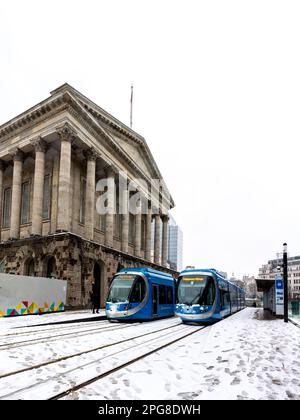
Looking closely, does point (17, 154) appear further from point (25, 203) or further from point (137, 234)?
point (137, 234)

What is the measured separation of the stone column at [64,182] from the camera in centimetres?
Answer: 3077

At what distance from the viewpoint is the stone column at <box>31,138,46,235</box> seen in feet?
107

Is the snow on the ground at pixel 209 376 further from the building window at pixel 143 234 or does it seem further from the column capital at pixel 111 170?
the building window at pixel 143 234

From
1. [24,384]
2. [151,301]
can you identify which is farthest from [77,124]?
[24,384]

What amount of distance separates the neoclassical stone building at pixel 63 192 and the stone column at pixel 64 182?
0.27 ft

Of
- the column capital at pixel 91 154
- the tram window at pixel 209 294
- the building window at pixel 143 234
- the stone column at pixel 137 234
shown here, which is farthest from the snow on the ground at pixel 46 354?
the building window at pixel 143 234

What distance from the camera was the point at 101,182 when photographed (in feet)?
135

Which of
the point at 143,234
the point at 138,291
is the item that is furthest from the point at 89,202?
the point at 143,234

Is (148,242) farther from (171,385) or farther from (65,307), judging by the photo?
(171,385)

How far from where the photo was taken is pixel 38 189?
3300 centimetres

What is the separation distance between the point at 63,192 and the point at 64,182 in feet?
2.80

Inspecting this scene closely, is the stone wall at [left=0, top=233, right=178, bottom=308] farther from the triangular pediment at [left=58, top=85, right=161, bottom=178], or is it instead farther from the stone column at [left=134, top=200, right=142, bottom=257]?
the triangular pediment at [left=58, top=85, right=161, bottom=178]

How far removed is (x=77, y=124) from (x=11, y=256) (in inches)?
518
